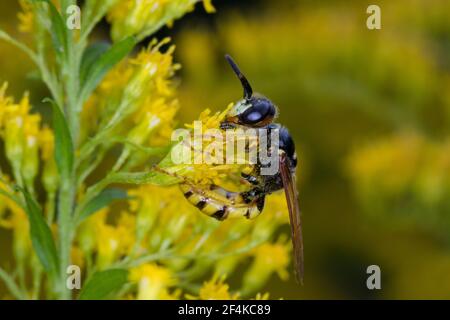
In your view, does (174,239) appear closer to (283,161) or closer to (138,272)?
(138,272)

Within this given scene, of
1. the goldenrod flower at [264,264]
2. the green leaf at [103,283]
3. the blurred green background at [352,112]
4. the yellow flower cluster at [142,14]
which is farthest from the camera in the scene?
the blurred green background at [352,112]

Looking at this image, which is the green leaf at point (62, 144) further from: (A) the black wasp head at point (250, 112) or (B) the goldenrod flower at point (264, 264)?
(B) the goldenrod flower at point (264, 264)

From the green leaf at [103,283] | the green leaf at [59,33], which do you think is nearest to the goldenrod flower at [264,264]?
the green leaf at [103,283]

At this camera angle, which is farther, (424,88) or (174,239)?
(424,88)

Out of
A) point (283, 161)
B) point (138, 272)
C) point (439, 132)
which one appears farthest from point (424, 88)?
point (138, 272)

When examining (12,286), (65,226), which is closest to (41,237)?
(65,226)
